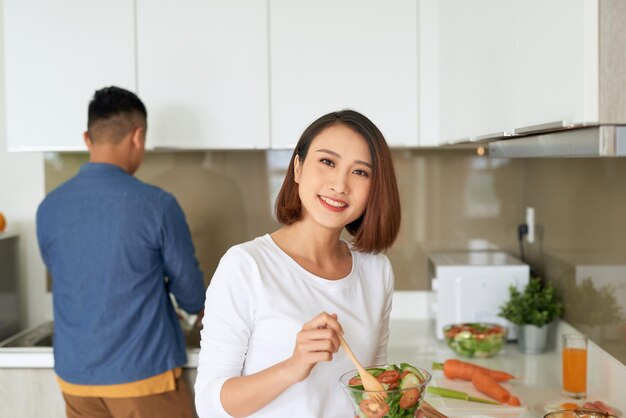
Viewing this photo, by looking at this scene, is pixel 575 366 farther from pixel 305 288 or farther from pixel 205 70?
pixel 205 70

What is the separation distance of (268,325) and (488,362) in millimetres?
1235

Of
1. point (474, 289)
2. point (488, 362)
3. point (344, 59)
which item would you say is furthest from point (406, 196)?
point (488, 362)

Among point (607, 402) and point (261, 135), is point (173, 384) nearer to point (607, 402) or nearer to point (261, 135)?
point (261, 135)

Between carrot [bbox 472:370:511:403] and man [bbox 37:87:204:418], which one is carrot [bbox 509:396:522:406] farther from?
man [bbox 37:87:204:418]

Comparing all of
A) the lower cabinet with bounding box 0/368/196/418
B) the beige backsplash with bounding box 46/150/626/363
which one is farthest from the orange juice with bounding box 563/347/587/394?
the lower cabinet with bounding box 0/368/196/418

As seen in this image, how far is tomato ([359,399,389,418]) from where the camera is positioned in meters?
1.20

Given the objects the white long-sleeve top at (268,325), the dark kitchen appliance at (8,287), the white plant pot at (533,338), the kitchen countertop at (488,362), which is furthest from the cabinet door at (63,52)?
the white plant pot at (533,338)

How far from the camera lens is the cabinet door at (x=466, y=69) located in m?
1.75

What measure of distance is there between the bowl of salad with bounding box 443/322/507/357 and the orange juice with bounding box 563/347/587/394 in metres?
0.41

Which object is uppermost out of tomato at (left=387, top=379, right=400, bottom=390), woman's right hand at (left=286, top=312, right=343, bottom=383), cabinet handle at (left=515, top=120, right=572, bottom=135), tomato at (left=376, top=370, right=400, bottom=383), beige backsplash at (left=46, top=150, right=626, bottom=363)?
cabinet handle at (left=515, top=120, right=572, bottom=135)

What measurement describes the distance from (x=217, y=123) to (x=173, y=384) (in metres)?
0.88

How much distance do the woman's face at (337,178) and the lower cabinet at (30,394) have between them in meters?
1.47

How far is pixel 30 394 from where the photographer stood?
8.36ft

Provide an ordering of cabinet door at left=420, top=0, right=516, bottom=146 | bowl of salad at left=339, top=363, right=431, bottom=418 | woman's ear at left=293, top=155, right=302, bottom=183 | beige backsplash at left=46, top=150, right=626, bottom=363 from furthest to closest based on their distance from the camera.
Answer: beige backsplash at left=46, top=150, right=626, bottom=363 < cabinet door at left=420, top=0, right=516, bottom=146 < woman's ear at left=293, top=155, right=302, bottom=183 < bowl of salad at left=339, top=363, right=431, bottom=418
